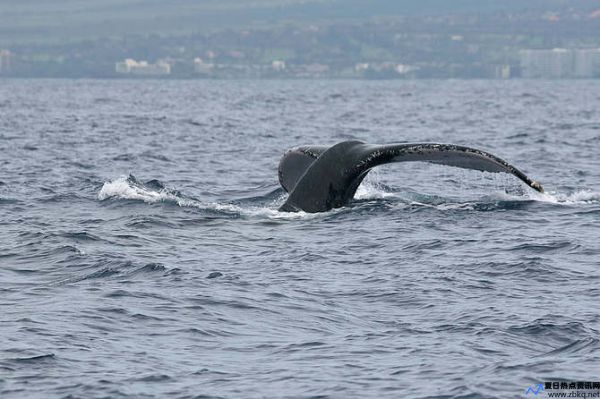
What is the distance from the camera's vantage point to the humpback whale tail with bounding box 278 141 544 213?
1727 cm

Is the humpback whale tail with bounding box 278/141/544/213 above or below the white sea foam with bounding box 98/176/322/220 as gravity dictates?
above

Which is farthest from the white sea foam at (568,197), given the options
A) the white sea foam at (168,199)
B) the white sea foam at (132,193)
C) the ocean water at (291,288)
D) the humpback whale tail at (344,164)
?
the white sea foam at (132,193)

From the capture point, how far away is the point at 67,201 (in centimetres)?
2280

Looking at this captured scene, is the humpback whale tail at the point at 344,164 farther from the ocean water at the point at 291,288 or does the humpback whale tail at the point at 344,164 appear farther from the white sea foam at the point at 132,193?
the white sea foam at the point at 132,193

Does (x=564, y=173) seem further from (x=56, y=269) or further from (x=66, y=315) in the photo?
(x=66, y=315)

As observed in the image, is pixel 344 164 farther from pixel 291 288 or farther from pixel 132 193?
pixel 132 193

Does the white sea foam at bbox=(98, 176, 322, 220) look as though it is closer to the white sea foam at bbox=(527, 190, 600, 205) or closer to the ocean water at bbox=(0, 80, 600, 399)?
the ocean water at bbox=(0, 80, 600, 399)

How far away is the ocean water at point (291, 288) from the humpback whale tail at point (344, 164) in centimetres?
30

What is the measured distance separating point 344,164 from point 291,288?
420cm

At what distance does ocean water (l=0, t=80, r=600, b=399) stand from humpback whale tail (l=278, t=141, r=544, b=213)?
30cm

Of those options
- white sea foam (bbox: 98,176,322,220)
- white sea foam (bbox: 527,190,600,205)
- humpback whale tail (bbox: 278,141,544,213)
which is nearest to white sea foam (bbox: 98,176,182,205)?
white sea foam (bbox: 98,176,322,220)

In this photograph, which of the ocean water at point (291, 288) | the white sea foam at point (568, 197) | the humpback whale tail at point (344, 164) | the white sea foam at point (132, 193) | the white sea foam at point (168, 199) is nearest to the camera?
the ocean water at point (291, 288)

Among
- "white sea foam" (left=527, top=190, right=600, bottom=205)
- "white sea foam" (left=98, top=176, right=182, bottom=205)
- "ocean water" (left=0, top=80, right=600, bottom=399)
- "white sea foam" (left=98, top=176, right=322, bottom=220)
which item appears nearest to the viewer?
"ocean water" (left=0, top=80, right=600, bottom=399)

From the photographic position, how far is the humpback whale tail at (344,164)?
680 inches
